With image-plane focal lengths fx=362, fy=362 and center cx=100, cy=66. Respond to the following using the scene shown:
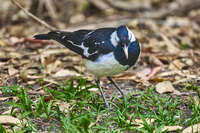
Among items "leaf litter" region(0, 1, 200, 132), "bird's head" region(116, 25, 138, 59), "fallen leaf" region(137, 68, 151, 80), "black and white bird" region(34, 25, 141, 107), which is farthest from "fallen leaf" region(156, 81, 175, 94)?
"bird's head" region(116, 25, 138, 59)

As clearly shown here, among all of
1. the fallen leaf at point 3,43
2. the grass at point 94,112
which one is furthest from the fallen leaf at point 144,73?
the fallen leaf at point 3,43

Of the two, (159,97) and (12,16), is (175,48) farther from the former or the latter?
(12,16)

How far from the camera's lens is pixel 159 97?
4.62 metres

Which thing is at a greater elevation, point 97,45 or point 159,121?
point 97,45

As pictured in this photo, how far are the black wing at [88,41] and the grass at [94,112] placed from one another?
1.46 feet

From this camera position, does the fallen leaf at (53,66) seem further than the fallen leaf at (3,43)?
No

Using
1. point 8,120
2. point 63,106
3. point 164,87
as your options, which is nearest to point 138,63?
point 164,87

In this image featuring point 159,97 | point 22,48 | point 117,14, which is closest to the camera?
point 159,97

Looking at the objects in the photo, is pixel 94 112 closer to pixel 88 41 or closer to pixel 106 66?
pixel 106 66

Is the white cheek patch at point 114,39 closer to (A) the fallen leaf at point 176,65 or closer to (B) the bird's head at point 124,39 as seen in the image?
(B) the bird's head at point 124,39

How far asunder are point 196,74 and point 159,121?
1.87 metres

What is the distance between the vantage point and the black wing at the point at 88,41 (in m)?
4.33

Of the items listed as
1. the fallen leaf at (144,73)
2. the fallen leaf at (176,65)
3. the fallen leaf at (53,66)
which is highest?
the fallen leaf at (53,66)

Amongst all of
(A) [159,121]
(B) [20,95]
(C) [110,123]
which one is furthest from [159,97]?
(B) [20,95]
